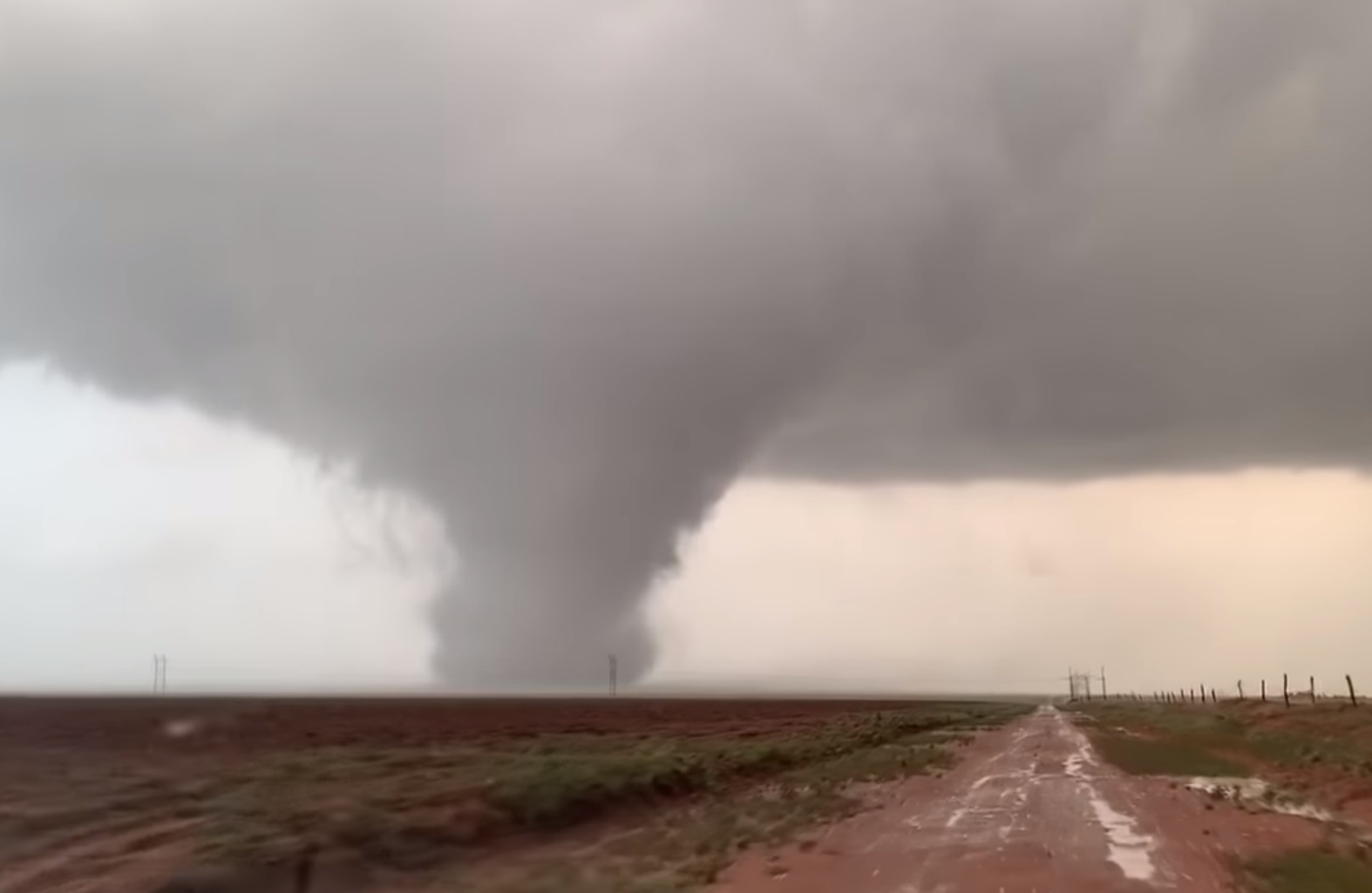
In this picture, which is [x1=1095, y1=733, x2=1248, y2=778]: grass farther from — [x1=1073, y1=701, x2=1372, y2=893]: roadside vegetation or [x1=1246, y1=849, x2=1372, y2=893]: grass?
[x1=1246, y1=849, x2=1372, y2=893]: grass

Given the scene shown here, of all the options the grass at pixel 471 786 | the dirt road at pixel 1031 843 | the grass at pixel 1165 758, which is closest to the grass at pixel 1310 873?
the dirt road at pixel 1031 843

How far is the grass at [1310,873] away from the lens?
66.9 ft

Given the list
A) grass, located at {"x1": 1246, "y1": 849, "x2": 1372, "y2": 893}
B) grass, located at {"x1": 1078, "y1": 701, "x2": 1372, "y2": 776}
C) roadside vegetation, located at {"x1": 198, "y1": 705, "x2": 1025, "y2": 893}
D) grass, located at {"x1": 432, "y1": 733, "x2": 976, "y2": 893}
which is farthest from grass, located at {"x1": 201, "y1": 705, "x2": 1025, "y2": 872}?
grass, located at {"x1": 1246, "y1": 849, "x2": 1372, "y2": 893}

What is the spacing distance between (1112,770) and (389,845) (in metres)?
35.1

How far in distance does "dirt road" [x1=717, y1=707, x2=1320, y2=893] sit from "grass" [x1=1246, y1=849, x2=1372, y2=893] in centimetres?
63

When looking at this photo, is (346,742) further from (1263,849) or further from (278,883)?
(1263,849)

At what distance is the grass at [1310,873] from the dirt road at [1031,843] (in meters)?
0.63

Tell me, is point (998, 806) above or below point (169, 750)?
below

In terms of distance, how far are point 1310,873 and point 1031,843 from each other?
19.4ft

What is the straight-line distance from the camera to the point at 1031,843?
26.4 metres

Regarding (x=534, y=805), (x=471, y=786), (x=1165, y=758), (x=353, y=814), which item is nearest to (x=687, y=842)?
(x=534, y=805)

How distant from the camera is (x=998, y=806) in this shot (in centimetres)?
3516

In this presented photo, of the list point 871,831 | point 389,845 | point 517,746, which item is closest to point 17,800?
point 389,845

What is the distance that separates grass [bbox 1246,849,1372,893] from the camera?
20.4m
